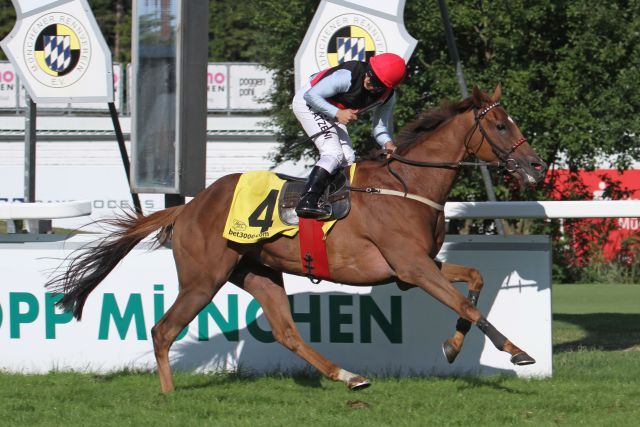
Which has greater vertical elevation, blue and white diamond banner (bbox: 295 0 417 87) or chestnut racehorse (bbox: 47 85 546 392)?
blue and white diamond banner (bbox: 295 0 417 87)

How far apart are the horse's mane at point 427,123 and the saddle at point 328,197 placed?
0.43 meters

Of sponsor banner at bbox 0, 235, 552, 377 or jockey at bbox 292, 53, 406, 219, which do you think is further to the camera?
sponsor banner at bbox 0, 235, 552, 377

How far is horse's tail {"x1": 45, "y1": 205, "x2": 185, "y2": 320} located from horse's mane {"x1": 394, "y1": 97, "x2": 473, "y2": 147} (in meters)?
1.56

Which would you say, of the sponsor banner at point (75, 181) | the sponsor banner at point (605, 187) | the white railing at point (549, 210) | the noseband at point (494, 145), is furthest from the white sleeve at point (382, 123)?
the sponsor banner at point (75, 181)

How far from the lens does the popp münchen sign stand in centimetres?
863

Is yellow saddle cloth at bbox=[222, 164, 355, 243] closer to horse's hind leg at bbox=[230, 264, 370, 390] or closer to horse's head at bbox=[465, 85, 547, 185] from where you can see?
horse's hind leg at bbox=[230, 264, 370, 390]

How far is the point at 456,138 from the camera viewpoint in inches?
249

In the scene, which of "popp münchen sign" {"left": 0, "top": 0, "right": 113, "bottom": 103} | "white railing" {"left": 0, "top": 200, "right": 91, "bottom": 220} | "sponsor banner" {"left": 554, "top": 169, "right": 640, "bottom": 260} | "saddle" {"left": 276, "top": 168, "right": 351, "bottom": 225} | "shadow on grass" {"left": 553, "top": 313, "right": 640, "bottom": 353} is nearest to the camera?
"saddle" {"left": 276, "top": 168, "right": 351, "bottom": 225}

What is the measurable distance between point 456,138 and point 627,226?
12.8m

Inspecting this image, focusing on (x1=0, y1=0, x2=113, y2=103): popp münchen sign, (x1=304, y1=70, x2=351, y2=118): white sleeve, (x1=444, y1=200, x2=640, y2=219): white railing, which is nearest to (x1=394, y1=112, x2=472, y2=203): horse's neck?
(x1=304, y1=70, x2=351, y2=118): white sleeve

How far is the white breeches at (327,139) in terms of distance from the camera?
247 inches

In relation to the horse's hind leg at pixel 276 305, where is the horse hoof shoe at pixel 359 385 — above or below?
below

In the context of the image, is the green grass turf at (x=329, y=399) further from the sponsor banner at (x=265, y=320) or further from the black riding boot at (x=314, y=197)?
the black riding boot at (x=314, y=197)

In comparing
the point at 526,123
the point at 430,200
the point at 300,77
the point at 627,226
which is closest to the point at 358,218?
the point at 430,200
